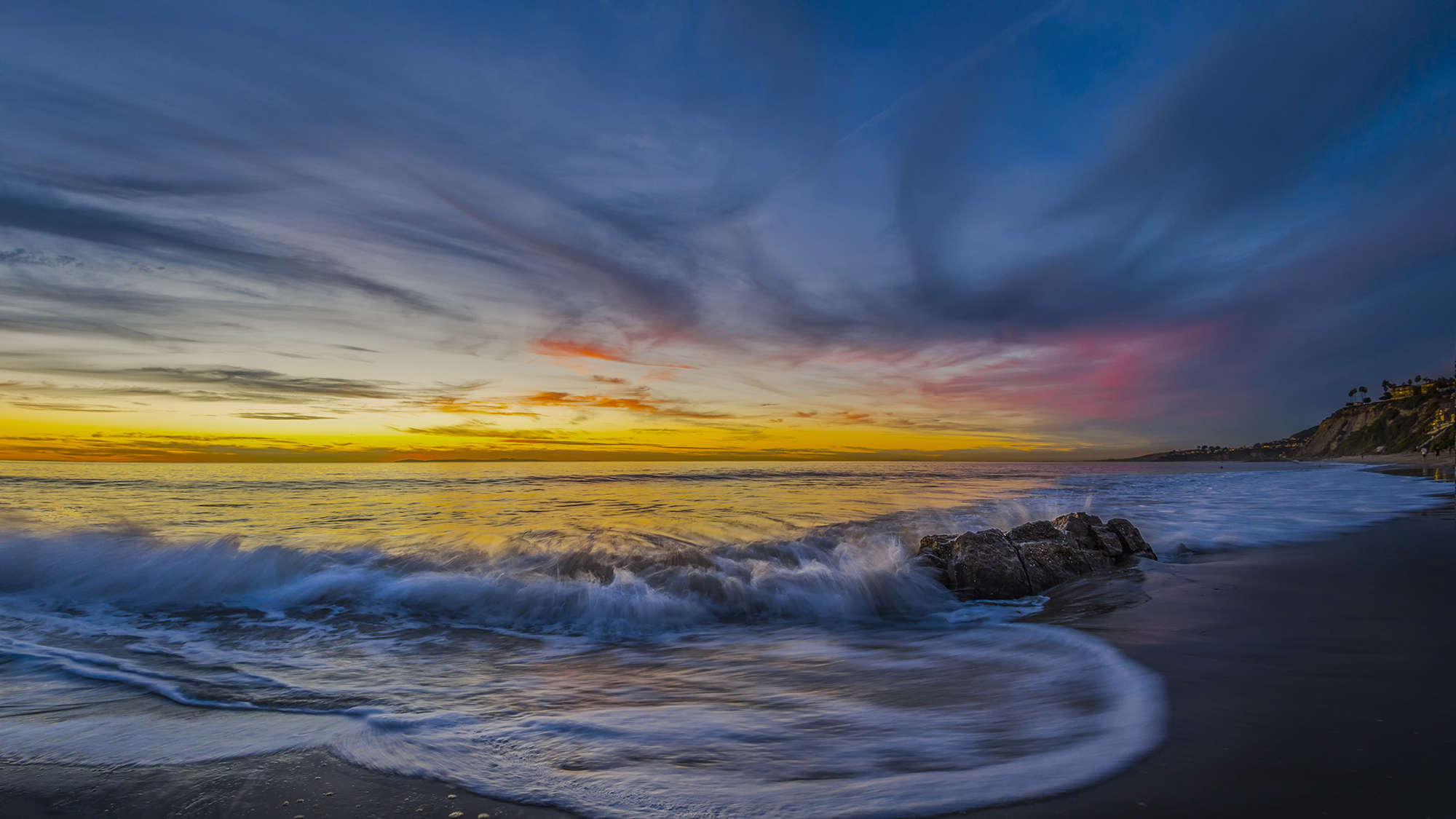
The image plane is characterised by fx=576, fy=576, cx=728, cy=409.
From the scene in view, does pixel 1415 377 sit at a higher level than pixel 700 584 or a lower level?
higher

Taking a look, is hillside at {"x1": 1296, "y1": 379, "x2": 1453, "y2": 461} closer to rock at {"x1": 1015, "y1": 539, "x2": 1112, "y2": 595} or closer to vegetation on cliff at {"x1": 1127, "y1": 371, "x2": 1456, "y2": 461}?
vegetation on cliff at {"x1": 1127, "y1": 371, "x2": 1456, "y2": 461}

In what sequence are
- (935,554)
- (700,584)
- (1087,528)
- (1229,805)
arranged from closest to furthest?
(1229,805), (700,584), (935,554), (1087,528)

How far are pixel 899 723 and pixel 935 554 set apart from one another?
613cm

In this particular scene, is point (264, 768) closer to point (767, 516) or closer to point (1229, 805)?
point (1229, 805)

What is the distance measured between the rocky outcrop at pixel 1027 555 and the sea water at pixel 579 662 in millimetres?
615

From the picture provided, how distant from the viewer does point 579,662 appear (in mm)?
6199

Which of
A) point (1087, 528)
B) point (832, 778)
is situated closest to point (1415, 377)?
point (1087, 528)

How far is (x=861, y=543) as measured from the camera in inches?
485

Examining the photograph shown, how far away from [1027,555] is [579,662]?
7255 millimetres

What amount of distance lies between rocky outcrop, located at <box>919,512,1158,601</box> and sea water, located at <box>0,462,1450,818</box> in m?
0.61


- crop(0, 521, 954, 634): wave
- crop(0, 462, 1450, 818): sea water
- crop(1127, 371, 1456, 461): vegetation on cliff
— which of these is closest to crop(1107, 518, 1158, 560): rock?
crop(0, 462, 1450, 818): sea water

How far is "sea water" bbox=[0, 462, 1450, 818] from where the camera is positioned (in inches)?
140

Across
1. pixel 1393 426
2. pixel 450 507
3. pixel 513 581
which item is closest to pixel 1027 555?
pixel 513 581

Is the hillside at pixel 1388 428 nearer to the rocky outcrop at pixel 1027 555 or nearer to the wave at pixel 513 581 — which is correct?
the rocky outcrop at pixel 1027 555
